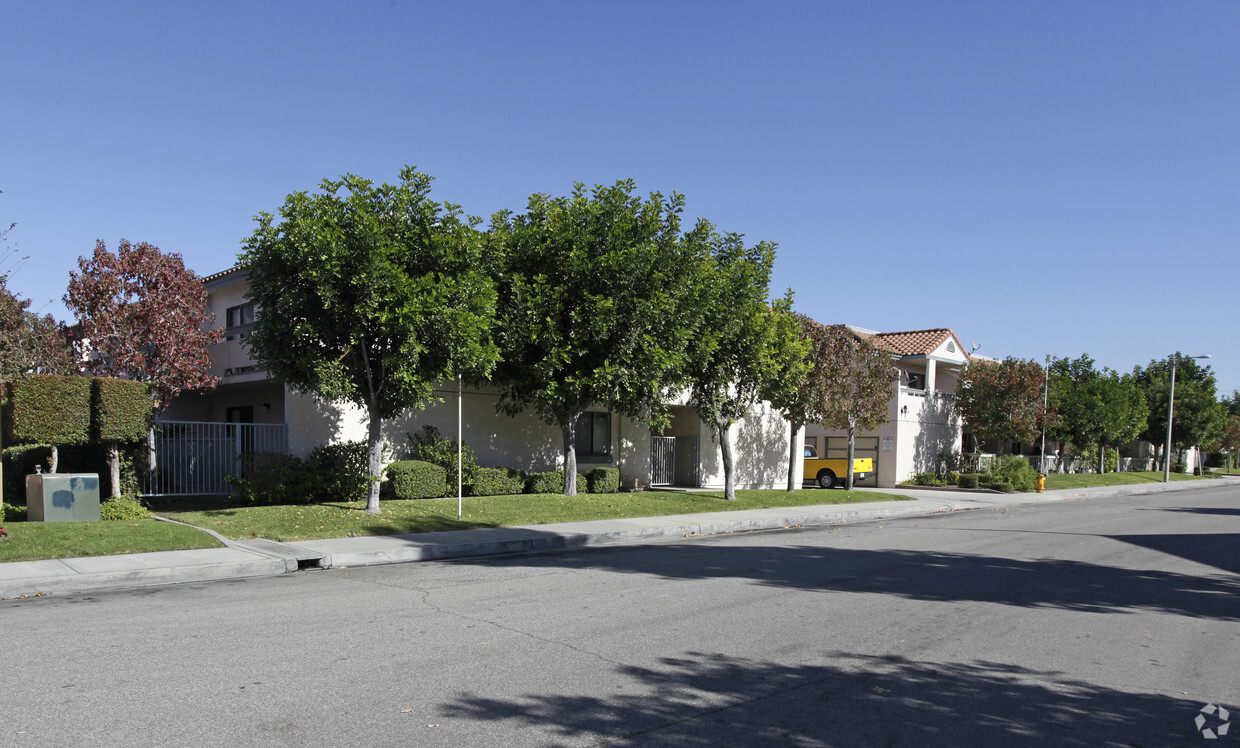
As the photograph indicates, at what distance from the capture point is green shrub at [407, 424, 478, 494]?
765 inches

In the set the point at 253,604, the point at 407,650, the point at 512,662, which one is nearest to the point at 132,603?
the point at 253,604

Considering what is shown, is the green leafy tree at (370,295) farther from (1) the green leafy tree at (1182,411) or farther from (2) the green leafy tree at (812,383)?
(1) the green leafy tree at (1182,411)

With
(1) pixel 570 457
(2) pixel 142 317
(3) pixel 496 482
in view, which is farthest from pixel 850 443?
(2) pixel 142 317

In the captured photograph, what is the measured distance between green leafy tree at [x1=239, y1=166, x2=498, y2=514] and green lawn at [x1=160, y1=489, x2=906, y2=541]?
1.03 m

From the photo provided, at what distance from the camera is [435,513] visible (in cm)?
1631

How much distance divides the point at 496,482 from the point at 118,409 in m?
8.28

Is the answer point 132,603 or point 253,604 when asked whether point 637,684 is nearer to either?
point 253,604

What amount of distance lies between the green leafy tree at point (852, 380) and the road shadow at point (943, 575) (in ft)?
38.7

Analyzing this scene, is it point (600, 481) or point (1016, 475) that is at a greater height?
point (600, 481)

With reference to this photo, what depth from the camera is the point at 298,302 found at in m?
14.6

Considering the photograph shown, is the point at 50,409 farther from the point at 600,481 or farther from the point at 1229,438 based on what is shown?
the point at 1229,438

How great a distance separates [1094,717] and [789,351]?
57.5 feet

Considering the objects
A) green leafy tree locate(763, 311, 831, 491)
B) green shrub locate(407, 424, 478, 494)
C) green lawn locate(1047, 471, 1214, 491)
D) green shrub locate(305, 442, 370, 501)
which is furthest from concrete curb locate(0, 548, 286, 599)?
green lawn locate(1047, 471, 1214, 491)
